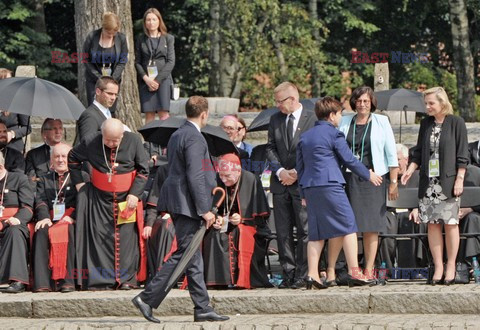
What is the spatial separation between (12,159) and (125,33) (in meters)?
3.63

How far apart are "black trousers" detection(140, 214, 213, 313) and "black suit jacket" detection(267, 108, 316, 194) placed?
78.3 inches

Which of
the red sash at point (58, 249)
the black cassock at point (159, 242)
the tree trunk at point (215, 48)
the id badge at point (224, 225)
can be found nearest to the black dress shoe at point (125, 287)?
the black cassock at point (159, 242)

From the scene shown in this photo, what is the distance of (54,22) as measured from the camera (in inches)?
1284

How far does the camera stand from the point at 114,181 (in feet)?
50.6

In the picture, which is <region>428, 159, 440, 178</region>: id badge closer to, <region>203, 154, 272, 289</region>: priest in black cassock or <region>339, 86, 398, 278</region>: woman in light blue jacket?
<region>339, 86, 398, 278</region>: woman in light blue jacket

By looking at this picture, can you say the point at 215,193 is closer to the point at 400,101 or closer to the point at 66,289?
the point at 66,289

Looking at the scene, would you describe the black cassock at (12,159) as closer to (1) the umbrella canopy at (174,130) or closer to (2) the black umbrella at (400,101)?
(1) the umbrella canopy at (174,130)

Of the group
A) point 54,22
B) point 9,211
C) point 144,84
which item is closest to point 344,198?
point 9,211

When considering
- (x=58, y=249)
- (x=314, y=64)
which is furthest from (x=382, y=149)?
(x=314, y=64)

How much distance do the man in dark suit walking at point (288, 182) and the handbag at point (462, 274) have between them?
147 cm

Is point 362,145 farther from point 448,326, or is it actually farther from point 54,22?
point 54,22

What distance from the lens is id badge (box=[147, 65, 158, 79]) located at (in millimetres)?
19031

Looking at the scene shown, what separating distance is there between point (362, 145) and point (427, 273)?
4.84 feet

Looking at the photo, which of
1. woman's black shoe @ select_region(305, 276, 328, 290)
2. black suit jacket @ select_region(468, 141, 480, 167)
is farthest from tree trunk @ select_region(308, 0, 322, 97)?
woman's black shoe @ select_region(305, 276, 328, 290)
